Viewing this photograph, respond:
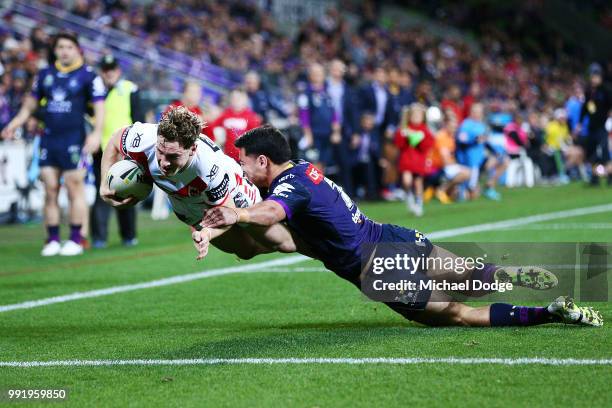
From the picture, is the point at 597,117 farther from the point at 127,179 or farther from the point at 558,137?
the point at 127,179

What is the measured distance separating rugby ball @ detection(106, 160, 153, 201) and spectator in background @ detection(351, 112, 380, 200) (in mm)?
14401

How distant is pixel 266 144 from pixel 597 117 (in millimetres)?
17768

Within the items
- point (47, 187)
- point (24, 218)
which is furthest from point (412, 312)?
point (24, 218)

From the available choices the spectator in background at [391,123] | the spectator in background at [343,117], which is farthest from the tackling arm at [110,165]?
the spectator in background at [391,123]

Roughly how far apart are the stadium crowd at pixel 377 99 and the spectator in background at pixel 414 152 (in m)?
0.02

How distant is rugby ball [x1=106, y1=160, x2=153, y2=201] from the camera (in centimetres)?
716

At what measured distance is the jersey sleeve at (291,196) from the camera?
6.34m

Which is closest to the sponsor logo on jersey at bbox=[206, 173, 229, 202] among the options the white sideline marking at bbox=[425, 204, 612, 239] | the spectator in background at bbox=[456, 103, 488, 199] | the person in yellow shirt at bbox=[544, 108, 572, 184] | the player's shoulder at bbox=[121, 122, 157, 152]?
the player's shoulder at bbox=[121, 122, 157, 152]

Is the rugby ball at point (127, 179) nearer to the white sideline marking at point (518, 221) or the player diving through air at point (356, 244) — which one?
the player diving through air at point (356, 244)

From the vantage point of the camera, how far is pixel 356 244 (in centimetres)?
692

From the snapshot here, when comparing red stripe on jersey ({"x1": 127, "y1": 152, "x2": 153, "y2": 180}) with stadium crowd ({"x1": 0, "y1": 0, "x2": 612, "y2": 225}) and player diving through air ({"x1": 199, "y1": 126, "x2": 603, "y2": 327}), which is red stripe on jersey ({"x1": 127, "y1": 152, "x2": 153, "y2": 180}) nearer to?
player diving through air ({"x1": 199, "y1": 126, "x2": 603, "y2": 327})

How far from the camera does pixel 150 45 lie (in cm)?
2733

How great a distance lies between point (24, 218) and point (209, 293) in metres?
9.54

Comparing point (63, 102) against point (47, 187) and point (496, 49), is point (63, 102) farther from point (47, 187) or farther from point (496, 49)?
point (496, 49)
